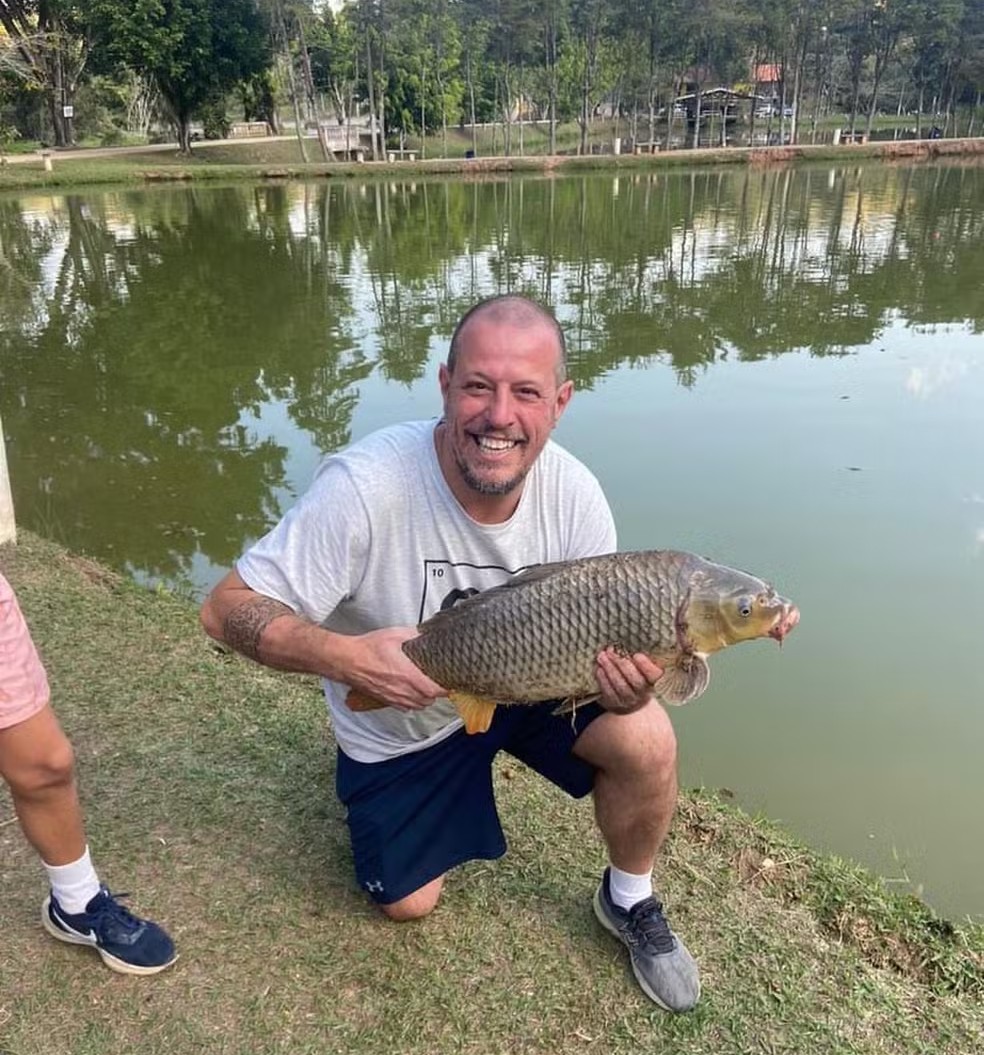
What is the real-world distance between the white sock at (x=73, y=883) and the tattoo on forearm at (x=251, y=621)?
2.43 feet

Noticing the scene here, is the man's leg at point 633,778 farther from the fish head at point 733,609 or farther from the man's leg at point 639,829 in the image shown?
the fish head at point 733,609

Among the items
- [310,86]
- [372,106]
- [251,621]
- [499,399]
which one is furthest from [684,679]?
[310,86]

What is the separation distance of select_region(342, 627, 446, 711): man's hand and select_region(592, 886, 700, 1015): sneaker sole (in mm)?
903

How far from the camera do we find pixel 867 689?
4.19 metres

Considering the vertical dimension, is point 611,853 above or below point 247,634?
below

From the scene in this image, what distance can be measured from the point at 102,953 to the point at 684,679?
165 cm

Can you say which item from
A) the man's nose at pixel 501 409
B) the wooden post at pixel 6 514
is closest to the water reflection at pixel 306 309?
the wooden post at pixel 6 514

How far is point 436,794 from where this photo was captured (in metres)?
2.43

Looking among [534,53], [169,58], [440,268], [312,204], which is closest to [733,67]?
[534,53]

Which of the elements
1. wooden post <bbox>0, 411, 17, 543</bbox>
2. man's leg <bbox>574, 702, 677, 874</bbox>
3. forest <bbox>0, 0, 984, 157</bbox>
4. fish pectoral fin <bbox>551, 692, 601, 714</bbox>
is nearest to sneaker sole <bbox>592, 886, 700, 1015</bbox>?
man's leg <bbox>574, 702, 677, 874</bbox>

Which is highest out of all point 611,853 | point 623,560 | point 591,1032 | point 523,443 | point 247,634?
point 523,443

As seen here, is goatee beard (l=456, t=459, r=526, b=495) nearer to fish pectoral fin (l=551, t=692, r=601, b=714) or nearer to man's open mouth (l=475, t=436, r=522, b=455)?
man's open mouth (l=475, t=436, r=522, b=455)

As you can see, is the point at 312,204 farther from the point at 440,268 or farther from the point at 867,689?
the point at 867,689

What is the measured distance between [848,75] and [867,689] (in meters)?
74.8
